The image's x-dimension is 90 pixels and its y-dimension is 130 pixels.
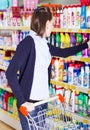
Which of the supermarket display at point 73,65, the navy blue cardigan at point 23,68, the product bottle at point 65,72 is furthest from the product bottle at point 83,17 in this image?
the navy blue cardigan at point 23,68

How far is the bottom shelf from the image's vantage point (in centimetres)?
439

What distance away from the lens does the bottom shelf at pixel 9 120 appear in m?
4.39

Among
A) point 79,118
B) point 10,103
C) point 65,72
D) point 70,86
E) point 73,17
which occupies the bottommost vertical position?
point 10,103

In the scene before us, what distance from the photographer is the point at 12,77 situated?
7.41ft

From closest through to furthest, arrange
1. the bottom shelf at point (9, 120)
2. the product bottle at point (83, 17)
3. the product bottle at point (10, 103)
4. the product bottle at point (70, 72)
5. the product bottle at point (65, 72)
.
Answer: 1. the product bottle at point (83, 17)
2. the product bottle at point (70, 72)
3. the product bottle at point (65, 72)
4. the bottom shelf at point (9, 120)
5. the product bottle at point (10, 103)

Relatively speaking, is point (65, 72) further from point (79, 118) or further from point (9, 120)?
point (9, 120)

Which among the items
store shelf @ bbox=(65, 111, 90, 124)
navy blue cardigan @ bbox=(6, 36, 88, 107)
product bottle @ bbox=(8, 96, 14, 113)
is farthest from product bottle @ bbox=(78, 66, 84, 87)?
product bottle @ bbox=(8, 96, 14, 113)

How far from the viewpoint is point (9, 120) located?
460 centimetres

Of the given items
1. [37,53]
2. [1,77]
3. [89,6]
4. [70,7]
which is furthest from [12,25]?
[37,53]

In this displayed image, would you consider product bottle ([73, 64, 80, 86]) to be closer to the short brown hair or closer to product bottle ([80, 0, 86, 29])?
product bottle ([80, 0, 86, 29])

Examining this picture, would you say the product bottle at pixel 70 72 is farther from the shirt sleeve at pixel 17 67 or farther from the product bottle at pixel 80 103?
the shirt sleeve at pixel 17 67

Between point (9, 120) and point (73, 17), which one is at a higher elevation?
point (73, 17)

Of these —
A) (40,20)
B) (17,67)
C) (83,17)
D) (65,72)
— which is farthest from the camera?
(65,72)

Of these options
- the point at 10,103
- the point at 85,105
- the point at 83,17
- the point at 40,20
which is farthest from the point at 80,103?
the point at 10,103
